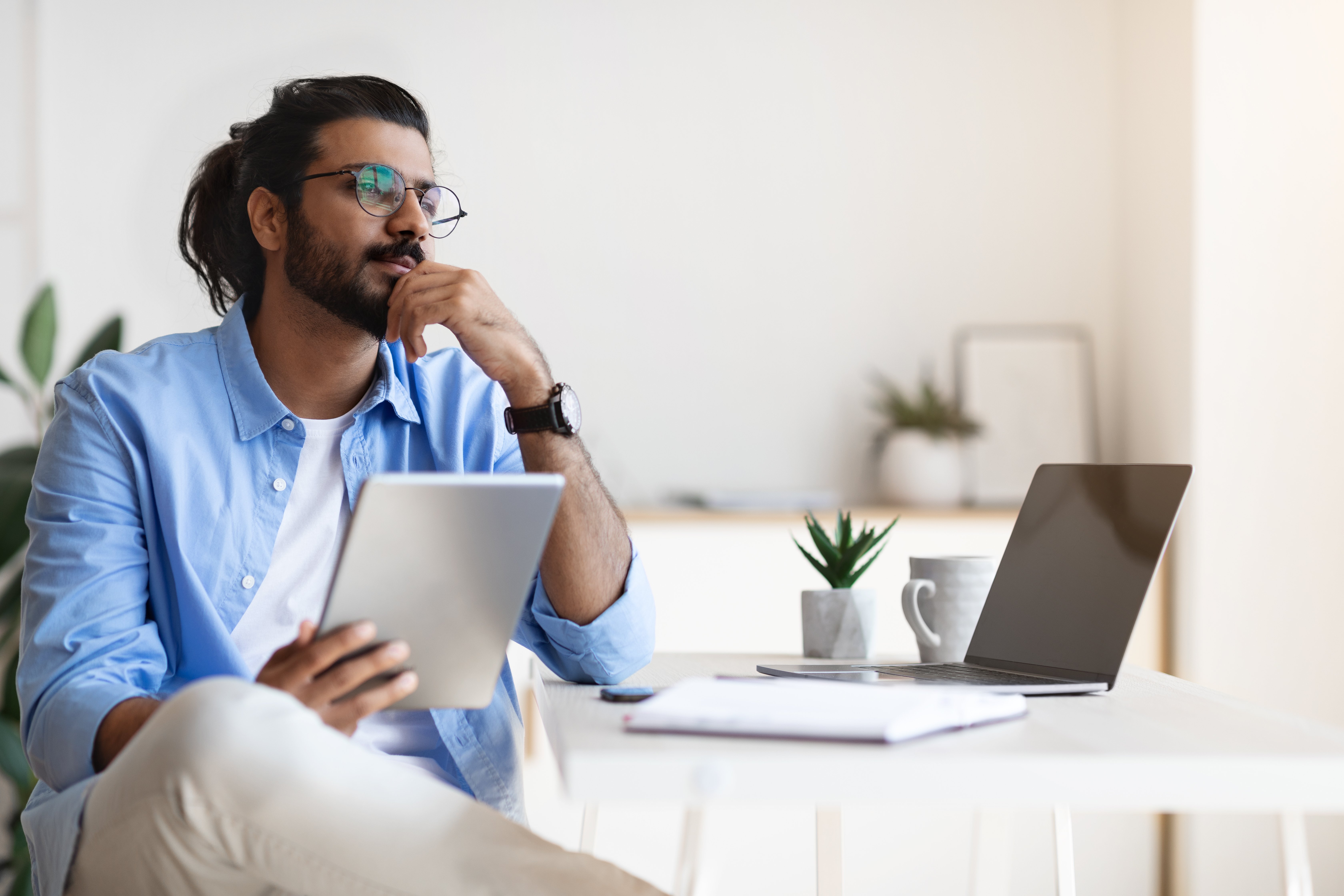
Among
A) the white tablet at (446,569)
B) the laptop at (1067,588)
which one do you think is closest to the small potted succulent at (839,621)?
the laptop at (1067,588)

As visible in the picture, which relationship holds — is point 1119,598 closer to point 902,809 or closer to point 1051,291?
point 902,809

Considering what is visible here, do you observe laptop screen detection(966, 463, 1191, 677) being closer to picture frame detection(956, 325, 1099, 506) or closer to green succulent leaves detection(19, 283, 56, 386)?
picture frame detection(956, 325, 1099, 506)

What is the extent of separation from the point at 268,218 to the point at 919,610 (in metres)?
1.06

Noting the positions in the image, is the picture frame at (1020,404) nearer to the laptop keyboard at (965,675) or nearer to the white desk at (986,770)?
the laptop keyboard at (965,675)

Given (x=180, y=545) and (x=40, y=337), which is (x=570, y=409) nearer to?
(x=180, y=545)

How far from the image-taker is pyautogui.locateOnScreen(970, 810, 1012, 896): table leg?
4.74 ft

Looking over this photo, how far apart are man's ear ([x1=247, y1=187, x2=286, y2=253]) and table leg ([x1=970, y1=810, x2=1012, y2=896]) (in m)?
1.23

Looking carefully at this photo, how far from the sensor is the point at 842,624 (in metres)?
1.52

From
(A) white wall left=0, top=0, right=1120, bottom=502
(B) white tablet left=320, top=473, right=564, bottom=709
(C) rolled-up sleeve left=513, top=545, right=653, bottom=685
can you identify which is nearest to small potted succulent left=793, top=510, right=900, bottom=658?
(C) rolled-up sleeve left=513, top=545, right=653, bottom=685

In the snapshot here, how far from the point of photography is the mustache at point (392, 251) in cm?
154

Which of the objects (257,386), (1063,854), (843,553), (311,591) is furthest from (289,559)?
(1063,854)

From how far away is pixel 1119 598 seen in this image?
1.18 meters

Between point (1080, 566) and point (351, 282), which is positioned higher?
point (351, 282)

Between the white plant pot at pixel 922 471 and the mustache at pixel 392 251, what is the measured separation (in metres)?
1.73
